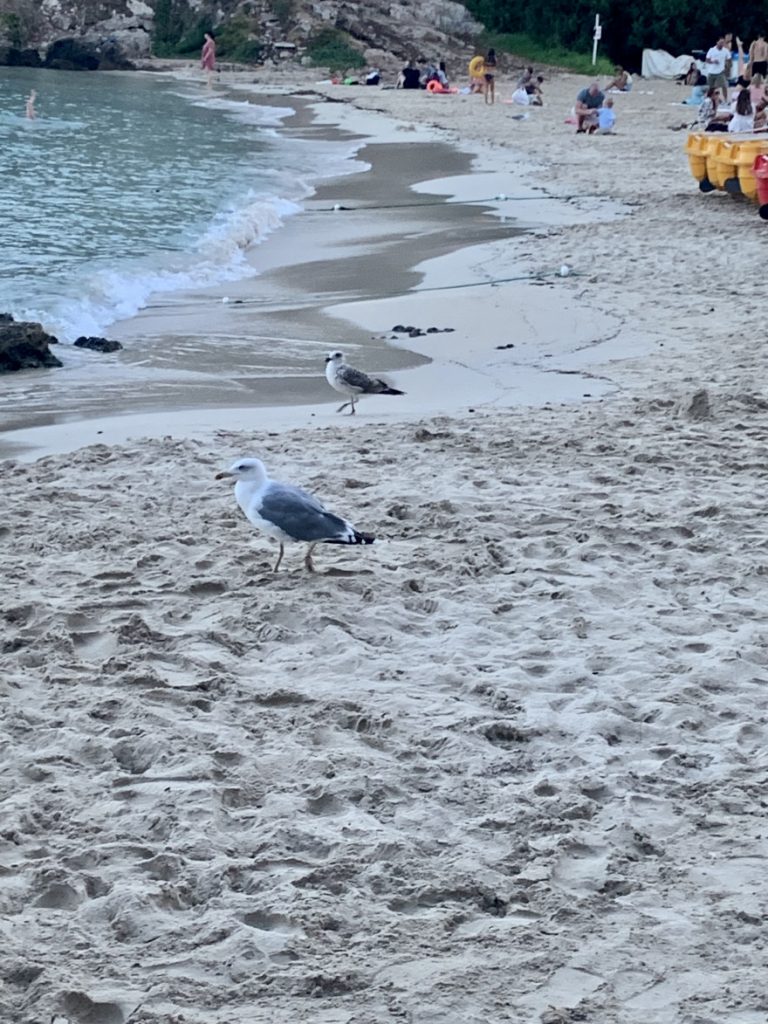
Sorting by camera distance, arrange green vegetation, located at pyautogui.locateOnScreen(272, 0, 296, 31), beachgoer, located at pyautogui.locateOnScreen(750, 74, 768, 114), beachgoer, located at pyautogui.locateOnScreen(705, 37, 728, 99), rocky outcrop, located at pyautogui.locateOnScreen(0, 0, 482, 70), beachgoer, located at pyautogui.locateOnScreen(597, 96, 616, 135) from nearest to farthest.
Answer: beachgoer, located at pyautogui.locateOnScreen(750, 74, 768, 114) < beachgoer, located at pyautogui.locateOnScreen(597, 96, 616, 135) < beachgoer, located at pyautogui.locateOnScreen(705, 37, 728, 99) < rocky outcrop, located at pyautogui.locateOnScreen(0, 0, 482, 70) < green vegetation, located at pyautogui.locateOnScreen(272, 0, 296, 31)

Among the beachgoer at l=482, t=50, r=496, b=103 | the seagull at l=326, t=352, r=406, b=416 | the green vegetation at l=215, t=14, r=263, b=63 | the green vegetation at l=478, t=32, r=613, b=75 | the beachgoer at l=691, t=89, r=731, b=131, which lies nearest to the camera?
the seagull at l=326, t=352, r=406, b=416

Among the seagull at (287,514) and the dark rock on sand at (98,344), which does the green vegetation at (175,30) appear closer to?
the dark rock on sand at (98,344)

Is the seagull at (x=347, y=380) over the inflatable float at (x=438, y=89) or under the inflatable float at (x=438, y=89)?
under

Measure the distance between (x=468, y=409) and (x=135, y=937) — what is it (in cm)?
574

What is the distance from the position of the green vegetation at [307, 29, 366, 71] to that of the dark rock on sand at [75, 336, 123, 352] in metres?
43.4

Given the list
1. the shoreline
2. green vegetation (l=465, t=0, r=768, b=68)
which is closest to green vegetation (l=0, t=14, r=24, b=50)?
green vegetation (l=465, t=0, r=768, b=68)

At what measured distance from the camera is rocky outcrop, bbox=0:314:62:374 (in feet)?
32.6

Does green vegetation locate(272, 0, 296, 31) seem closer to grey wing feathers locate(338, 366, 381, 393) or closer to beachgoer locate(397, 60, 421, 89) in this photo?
beachgoer locate(397, 60, 421, 89)

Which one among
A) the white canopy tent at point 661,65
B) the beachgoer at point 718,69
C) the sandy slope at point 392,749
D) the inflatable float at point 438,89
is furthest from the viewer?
the white canopy tent at point 661,65

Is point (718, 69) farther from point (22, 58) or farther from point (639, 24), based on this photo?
point (22, 58)

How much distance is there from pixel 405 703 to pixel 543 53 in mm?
49966

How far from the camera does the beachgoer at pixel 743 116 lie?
72.3 feet

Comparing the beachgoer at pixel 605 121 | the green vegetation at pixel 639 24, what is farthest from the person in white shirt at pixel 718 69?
the green vegetation at pixel 639 24

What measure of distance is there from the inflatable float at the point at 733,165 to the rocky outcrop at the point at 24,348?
8967 mm
